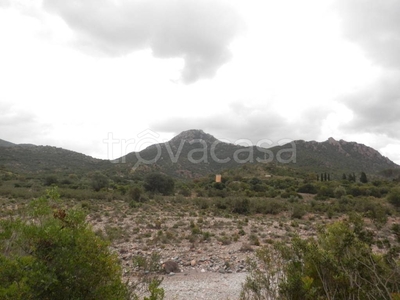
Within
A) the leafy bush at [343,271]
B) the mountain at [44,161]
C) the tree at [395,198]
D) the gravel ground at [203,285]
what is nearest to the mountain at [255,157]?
the mountain at [44,161]

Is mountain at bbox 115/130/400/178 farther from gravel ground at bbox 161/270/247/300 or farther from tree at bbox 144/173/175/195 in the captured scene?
gravel ground at bbox 161/270/247/300

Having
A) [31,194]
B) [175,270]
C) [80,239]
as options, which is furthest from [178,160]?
[80,239]

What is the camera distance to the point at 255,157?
3199 inches

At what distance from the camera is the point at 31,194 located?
2630cm

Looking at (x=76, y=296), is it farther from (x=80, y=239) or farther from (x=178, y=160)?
(x=178, y=160)

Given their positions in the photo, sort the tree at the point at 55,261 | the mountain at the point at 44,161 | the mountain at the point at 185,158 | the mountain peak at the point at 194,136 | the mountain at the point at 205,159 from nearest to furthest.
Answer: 1. the tree at the point at 55,261
2. the mountain at the point at 44,161
3. the mountain at the point at 205,159
4. the mountain at the point at 185,158
5. the mountain peak at the point at 194,136

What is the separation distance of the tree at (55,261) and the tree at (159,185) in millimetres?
33505

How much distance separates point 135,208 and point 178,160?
5409 cm

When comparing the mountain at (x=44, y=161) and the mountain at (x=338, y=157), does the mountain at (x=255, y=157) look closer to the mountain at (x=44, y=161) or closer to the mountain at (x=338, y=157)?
the mountain at (x=338, y=157)

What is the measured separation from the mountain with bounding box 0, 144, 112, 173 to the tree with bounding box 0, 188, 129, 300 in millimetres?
57756

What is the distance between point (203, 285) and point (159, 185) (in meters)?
27.9

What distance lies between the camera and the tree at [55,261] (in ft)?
8.66

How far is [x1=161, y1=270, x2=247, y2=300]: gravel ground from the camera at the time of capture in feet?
28.0

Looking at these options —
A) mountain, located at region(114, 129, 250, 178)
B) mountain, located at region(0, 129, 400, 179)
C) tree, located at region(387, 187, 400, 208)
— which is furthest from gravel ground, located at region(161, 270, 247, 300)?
mountain, located at region(114, 129, 250, 178)
